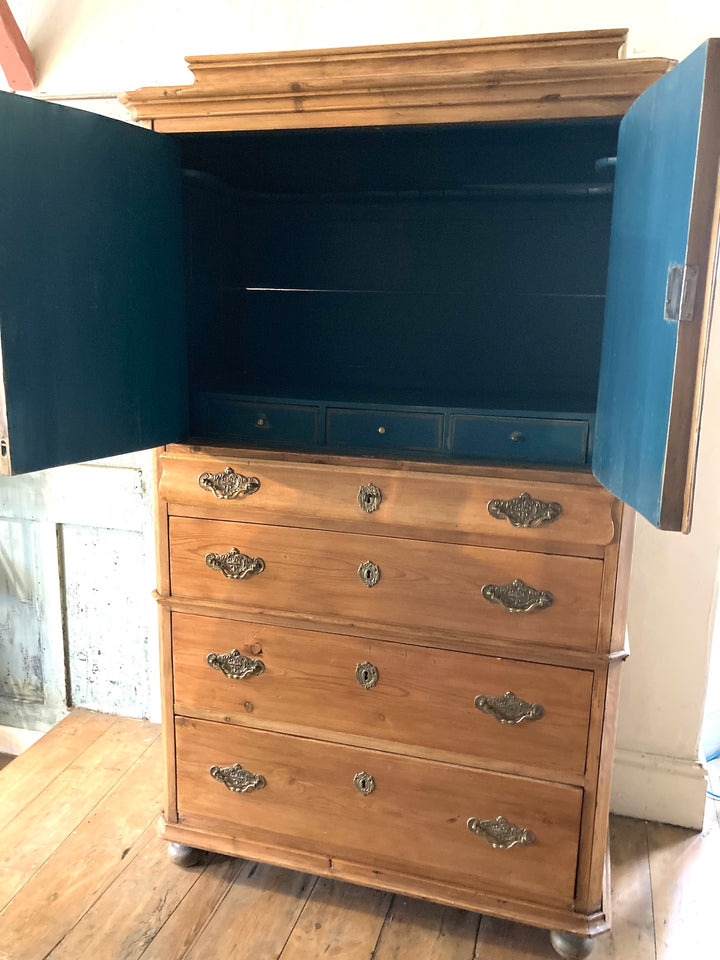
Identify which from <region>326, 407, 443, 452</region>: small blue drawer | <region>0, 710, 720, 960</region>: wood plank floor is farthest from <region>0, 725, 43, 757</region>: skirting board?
<region>326, 407, 443, 452</region>: small blue drawer

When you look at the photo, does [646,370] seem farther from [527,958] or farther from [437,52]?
[527,958]

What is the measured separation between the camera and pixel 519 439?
138 centimetres

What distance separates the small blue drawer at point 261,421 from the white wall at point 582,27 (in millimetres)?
884

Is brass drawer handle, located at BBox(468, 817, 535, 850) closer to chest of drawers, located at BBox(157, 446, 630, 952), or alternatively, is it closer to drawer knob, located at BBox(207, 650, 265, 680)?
chest of drawers, located at BBox(157, 446, 630, 952)

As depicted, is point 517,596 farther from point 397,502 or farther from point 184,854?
point 184,854

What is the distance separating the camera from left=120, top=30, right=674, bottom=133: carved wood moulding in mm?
1192

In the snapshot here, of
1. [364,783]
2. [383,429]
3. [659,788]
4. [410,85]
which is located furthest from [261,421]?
[659,788]

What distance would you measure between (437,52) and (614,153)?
20.2 inches

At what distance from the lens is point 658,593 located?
6.05ft

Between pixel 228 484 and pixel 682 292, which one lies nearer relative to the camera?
pixel 682 292

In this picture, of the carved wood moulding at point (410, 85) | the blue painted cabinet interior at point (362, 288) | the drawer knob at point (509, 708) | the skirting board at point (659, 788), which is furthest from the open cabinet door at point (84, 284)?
the skirting board at point (659, 788)

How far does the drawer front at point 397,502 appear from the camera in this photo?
1.34m

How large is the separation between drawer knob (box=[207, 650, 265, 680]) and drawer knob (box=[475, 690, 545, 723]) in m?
0.47

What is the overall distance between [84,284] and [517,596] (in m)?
0.94
